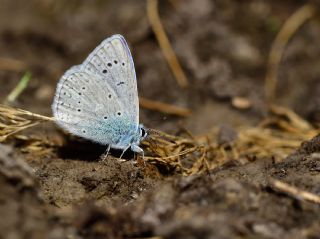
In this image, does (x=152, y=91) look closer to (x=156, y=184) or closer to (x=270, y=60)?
(x=270, y=60)

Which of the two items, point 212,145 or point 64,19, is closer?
point 212,145

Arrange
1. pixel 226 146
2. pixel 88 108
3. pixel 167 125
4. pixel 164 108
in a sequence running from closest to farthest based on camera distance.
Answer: pixel 88 108 → pixel 226 146 → pixel 167 125 → pixel 164 108

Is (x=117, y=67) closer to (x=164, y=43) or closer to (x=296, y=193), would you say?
(x=296, y=193)

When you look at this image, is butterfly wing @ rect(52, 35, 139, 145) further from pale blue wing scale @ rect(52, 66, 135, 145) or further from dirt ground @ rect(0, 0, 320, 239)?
dirt ground @ rect(0, 0, 320, 239)

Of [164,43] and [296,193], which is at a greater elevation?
[164,43]

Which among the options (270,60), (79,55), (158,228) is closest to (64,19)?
(79,55)

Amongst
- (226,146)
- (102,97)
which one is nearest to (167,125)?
(226,146)

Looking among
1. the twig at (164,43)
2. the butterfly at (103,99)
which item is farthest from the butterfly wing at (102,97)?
the twig at (164,43)
